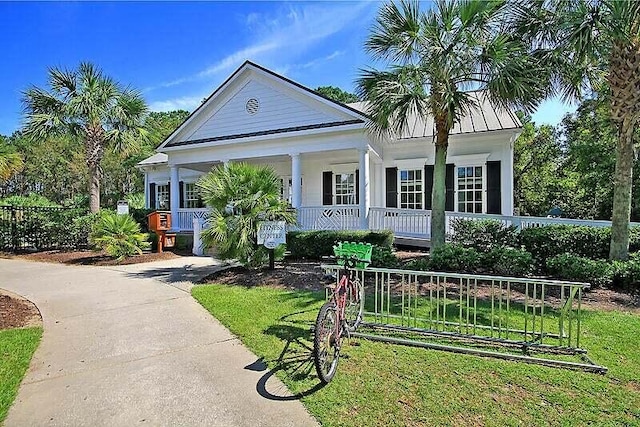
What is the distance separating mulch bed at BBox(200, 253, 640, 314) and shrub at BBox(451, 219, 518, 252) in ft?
5.71

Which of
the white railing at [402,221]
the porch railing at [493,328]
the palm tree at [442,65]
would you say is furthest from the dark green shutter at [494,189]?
the porch railing at [493,328]

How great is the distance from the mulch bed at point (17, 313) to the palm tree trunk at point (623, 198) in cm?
1112

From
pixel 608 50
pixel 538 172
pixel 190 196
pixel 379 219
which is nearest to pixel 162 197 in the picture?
pixel 190 196

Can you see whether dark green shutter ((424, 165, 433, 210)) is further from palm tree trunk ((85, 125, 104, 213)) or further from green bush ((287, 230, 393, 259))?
palm tree trunk ((85, 125, 104, 213))

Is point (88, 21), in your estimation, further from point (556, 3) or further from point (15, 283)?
point (556, 3)

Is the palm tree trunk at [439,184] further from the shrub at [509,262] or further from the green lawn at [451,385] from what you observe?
the green lawn at [451,385]

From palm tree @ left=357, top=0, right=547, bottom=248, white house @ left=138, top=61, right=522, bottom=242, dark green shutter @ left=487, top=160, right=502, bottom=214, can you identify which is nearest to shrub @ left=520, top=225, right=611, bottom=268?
palm tree @ left=357, top=0, right=547, bottom=248

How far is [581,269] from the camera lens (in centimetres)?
754

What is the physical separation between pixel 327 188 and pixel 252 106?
4.49m

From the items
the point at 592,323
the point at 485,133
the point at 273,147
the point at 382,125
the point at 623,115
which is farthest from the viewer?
the point at 273,147

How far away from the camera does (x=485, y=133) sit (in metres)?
12.8

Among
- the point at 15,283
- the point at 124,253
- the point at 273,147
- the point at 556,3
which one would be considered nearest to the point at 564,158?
the point at 556,3

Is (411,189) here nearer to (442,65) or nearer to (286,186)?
(286,186)

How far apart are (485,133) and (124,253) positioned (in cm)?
1288
